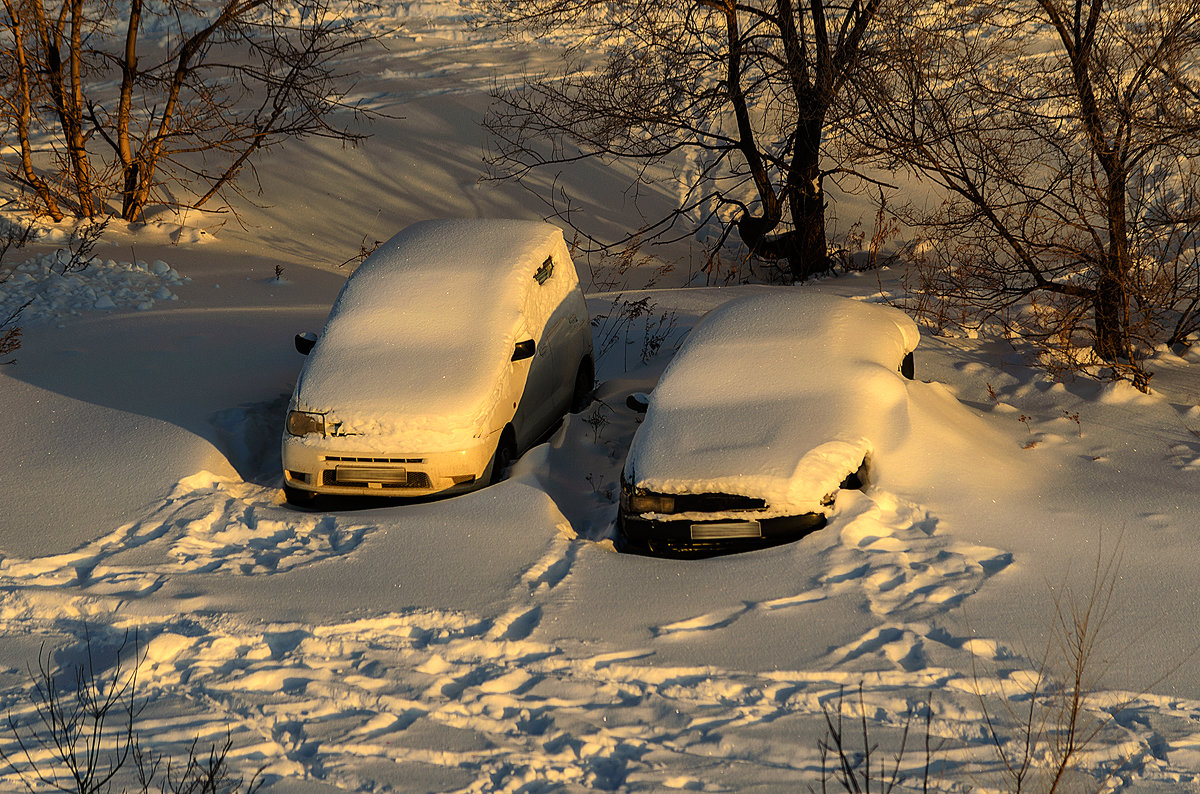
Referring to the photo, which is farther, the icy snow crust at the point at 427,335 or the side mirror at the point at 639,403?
the side mirror at the point at 639,403

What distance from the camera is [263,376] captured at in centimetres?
911

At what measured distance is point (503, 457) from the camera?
7.25m

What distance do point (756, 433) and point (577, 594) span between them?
1526 millimetres

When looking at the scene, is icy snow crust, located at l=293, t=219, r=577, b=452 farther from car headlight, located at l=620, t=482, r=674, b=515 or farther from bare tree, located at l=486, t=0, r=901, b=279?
bare tree, located at l=486, t=0, r=901, b=279

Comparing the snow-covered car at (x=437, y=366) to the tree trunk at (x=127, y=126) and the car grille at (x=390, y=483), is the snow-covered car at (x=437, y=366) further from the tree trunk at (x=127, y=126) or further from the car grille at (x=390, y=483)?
the tree trunk at (x=127, y=126)

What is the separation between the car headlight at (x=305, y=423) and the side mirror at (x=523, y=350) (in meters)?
1.43

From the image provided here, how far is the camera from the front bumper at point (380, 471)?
6.73m

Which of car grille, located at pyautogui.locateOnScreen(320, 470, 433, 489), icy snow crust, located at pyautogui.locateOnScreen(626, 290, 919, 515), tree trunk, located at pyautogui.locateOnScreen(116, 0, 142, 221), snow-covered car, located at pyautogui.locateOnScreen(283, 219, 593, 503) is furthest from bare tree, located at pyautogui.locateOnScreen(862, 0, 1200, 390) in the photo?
tree trunk, located at pyautogui.locateOnScreen(116, 0, 142, 221)

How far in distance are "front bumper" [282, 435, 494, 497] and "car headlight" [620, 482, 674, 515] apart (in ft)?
4.10

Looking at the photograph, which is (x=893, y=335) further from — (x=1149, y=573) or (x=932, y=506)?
(x=1149, y=573)

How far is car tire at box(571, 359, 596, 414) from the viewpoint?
8.66m

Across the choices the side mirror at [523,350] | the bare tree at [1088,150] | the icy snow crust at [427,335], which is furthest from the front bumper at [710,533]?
the bare tree at [1088,150]

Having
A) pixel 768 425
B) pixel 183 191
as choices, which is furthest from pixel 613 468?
pixel 183 191

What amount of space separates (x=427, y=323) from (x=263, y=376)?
2.49 m
